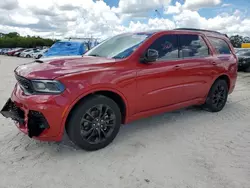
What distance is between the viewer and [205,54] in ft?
16.8

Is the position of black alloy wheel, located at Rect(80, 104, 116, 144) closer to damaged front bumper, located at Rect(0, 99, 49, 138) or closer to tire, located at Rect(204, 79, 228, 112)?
damaged front bumper, located at Rect(0, 99, 49, 138)

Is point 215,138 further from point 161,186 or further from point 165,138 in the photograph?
point 161,186

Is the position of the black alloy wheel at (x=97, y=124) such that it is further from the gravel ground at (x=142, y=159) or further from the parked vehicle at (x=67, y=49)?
the parked vehicle at (x=67, y=49)

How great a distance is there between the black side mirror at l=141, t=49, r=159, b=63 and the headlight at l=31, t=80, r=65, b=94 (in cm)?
137

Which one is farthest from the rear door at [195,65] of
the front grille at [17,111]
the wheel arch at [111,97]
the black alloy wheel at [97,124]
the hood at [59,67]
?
the front grille at [17,111]

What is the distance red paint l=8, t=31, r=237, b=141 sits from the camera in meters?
3.15

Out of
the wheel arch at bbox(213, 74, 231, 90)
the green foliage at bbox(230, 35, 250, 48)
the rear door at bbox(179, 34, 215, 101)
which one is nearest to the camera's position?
the rear door at bbox(179, 34, 215, 101)

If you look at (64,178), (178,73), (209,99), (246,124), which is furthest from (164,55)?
(64,178)

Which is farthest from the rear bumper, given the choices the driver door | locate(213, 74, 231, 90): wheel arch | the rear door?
locate(213, 74, 231, 90): wheel arch

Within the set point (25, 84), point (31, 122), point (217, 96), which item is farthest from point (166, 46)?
point (31, 122)

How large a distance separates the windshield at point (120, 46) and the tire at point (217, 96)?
2.14 meters

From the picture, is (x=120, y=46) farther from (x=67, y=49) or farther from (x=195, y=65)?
(x=67, y=49)

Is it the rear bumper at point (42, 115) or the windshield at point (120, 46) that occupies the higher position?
the windshield at point (120, 46)

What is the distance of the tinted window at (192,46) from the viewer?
4.65 meters
